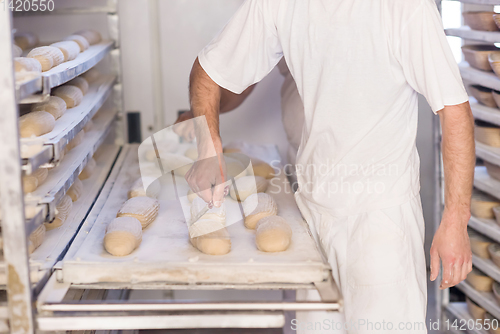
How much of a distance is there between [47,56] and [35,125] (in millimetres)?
228

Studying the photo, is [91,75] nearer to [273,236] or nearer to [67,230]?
[67,230]

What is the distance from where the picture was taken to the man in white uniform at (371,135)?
4.00 feet

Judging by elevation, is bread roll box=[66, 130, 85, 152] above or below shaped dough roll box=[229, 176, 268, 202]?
above

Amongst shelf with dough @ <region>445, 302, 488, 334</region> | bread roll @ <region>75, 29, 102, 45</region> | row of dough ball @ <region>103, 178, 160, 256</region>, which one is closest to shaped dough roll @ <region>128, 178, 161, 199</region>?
row of dough ball @ <region>103, 178, 160, 256</region>

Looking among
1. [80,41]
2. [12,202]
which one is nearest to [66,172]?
[12,202]

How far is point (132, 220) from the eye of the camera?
1.31 metres

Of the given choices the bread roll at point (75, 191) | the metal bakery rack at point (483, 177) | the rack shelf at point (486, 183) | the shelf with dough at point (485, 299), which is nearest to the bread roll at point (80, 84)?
the bread roll at point (75, 191)

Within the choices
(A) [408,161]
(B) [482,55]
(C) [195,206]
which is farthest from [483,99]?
(C) [195,206]

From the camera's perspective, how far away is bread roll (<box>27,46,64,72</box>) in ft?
4.18

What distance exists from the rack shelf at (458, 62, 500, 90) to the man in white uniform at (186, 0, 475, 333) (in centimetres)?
40

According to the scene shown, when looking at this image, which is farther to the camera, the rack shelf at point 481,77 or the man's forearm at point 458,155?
the rack shelf at point 481,77

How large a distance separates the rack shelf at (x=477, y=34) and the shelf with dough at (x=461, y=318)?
102cm

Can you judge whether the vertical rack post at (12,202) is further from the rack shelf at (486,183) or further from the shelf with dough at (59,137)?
the rack shelf at (486,183)

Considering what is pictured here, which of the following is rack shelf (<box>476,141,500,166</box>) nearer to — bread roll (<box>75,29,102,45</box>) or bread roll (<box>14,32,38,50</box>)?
bread roll (<box>75,29,102,45</box>)
